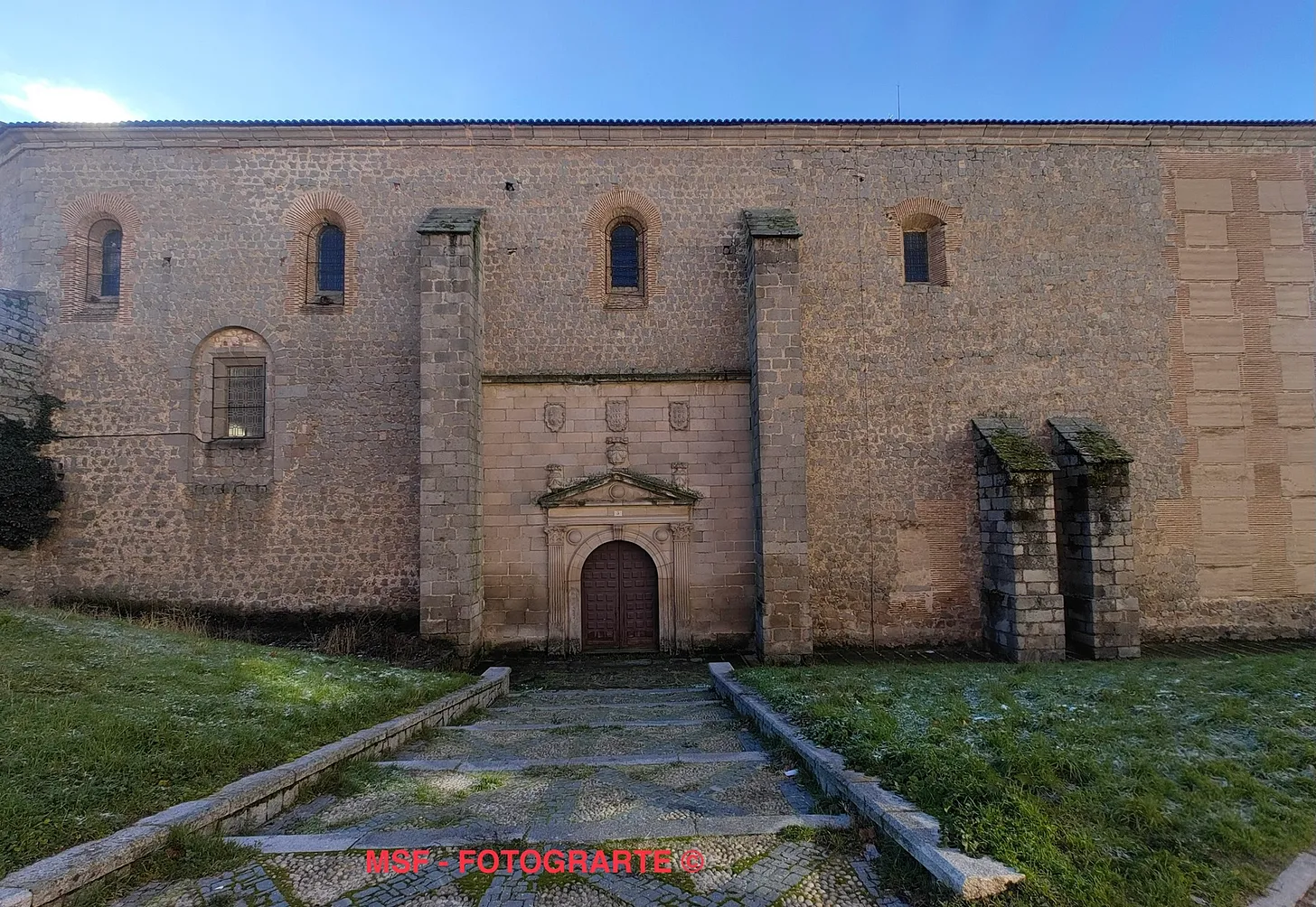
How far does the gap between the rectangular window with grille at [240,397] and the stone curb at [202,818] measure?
7.82 meters

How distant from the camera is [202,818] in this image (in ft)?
11.1

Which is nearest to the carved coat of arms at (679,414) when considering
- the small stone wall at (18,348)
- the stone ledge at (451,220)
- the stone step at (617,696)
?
the stone step at (617,696)

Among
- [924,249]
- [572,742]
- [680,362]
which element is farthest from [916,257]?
[572,742]

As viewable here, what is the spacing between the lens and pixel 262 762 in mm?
4215

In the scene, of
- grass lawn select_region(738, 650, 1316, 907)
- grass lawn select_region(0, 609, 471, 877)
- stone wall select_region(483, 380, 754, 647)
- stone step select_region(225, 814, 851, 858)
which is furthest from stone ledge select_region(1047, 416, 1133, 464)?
grass lawn select_region(0, 609, 471, 877)

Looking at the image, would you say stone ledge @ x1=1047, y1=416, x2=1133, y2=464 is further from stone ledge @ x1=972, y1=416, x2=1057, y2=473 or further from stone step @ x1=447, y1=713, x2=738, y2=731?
stone step @ x1=447, y1=713, x2=738, y2=731

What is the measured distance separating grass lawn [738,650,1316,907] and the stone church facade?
4152mm

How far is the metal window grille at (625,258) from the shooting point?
1141 centimetres

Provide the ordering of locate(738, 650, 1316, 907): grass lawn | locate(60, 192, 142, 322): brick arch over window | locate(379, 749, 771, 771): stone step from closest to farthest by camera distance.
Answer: locate(738, 650, 1316, 907): grass lawn
locate(379, 749, 771, 771): stone step
locate(60, 192, 142, 322): brick arch over window

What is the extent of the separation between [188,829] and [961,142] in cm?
1429

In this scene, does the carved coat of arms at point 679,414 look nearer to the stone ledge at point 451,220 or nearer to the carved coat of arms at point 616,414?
the carved coat of arms at point 616,414

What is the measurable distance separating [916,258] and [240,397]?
13268 millimetres

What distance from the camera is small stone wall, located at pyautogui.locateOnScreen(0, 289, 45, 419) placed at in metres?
10.1

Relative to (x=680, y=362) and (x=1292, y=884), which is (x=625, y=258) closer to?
(x=680, y=362)
